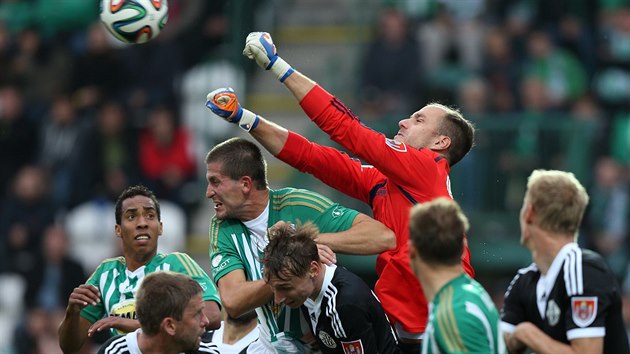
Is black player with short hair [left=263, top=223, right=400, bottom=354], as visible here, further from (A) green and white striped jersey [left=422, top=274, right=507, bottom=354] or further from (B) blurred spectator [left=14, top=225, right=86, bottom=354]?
(B) blurred spectator [left=14, top=225, right=86, bottom=354]

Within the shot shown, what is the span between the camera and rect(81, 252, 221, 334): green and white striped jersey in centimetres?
749

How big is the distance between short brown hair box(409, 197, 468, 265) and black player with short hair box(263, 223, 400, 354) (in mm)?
1023

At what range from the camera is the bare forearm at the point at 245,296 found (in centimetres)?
694

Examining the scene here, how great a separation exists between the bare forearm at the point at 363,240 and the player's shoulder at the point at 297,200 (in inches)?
13.6

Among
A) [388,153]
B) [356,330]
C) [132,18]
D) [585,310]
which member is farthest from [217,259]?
[585,310]

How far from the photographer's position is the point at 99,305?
7738mm

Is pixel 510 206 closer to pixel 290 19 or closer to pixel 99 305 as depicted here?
pixel 290 19

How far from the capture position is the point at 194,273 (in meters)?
7.51

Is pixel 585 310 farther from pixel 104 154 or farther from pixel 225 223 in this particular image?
pixel 104 154

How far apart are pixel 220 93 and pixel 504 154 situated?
6452 millimetres

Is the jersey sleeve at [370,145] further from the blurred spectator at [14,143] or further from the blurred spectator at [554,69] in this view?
the blurred spectator at [14,143]

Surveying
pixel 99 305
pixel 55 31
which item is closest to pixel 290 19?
pixel 55 31

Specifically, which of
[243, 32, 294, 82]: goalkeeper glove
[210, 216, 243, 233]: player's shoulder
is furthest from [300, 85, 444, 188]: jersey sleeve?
[210, 216, 243, 233]: player's shoulder

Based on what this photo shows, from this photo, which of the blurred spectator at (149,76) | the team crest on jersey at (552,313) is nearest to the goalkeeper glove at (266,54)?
the team crest on jersey at (552,313)
